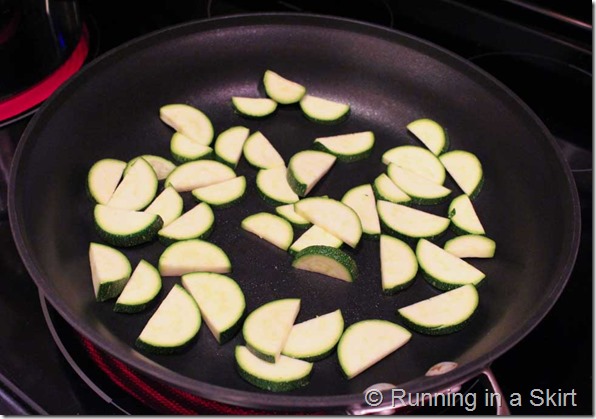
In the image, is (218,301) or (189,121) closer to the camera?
(218,301)

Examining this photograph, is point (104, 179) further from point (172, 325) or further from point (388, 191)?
point (388, 191)

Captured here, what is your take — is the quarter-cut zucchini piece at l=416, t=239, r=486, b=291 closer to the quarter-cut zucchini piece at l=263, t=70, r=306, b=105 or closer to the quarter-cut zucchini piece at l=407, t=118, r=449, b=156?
the quarter-cut zucchini piece at l=407, t=118, r=449, b=156

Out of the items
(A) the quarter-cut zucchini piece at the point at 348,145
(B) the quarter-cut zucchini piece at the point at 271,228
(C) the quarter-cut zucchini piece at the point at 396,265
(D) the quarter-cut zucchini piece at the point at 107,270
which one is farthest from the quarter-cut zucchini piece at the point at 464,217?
(D) the quarter-cut zucchini piece at the point at 107,270

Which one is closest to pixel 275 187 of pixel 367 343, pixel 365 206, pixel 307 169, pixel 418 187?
pixel 307 169

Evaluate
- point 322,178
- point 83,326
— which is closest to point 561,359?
point 322,178

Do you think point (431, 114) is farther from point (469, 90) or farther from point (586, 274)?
point (586, 274)

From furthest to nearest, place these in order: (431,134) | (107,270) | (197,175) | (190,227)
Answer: (431,134)
(197,175)
(190,227)
(107,270)
